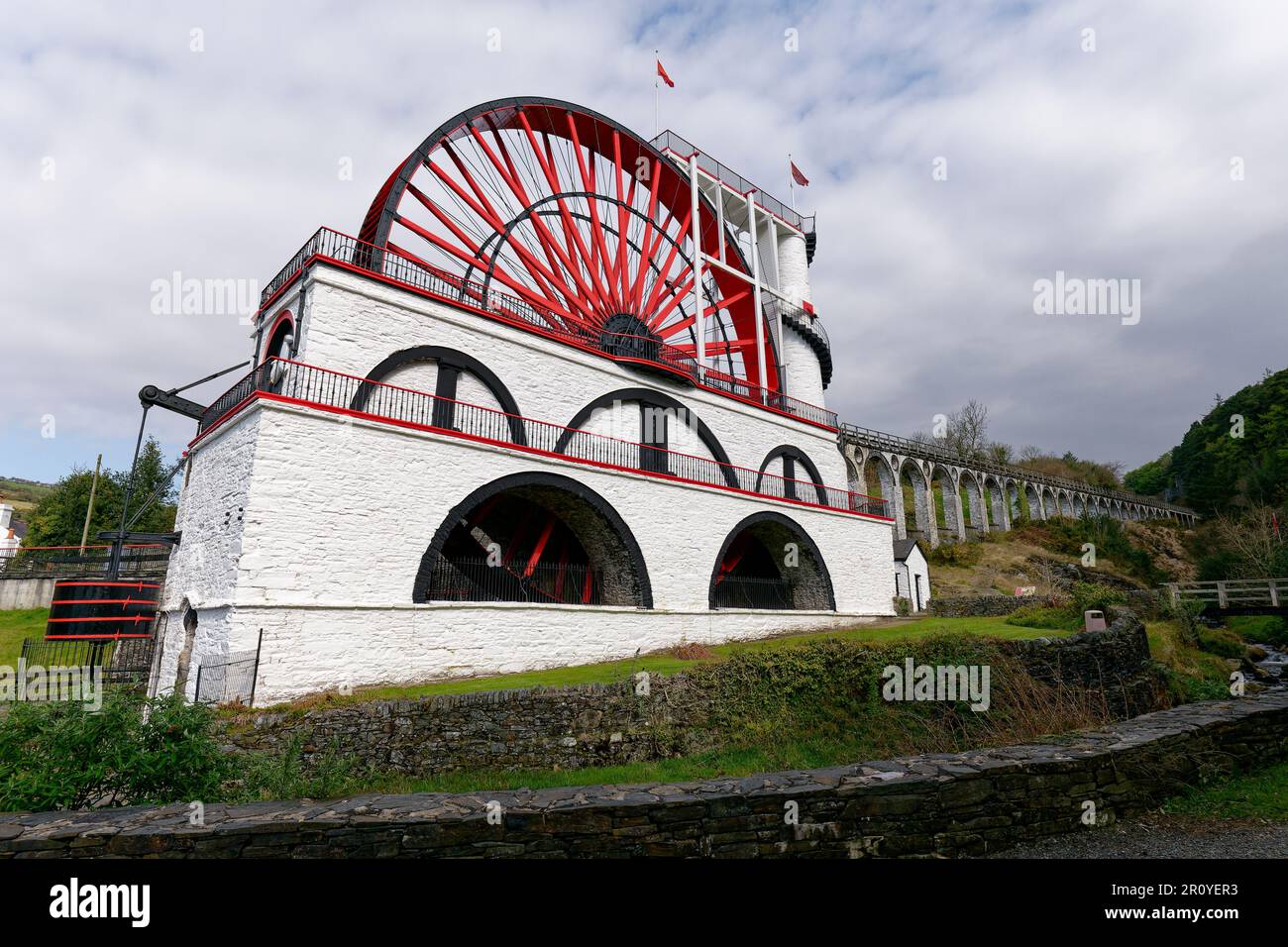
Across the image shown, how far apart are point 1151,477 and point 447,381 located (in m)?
89.7

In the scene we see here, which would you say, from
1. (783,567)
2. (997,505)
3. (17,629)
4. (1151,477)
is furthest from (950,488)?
(1151,477)

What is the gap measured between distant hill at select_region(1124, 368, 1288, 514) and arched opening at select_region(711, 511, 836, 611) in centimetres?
3638

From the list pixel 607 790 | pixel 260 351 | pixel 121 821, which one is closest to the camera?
pixel 121 821

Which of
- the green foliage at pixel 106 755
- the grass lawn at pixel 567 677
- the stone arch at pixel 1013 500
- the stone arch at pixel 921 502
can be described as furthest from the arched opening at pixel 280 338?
the stone arch at pixel 1013 500

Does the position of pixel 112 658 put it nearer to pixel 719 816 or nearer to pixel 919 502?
pixel 719 816

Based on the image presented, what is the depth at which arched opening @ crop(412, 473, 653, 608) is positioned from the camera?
44.9 feet

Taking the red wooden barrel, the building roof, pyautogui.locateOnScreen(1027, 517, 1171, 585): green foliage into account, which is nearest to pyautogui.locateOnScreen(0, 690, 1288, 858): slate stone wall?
the red wooden barrel

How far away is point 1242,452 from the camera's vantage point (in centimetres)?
4788

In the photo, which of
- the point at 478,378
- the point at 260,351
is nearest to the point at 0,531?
the point at 260,351

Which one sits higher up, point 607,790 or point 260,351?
point 260,351
